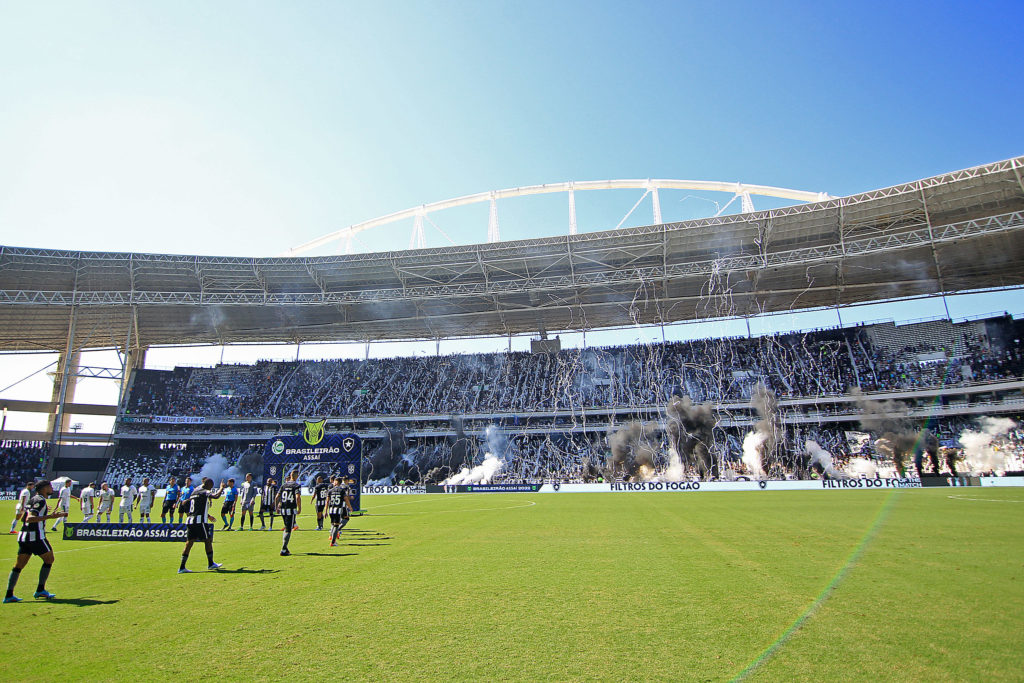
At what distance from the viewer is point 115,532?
48.0 feet

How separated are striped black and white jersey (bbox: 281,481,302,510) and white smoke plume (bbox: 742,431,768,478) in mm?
35646

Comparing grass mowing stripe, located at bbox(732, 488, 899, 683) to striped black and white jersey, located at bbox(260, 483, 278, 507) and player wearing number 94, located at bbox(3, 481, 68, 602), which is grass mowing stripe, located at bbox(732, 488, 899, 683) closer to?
player wearing number 94, located at bbox(3, 481, 68, 602)

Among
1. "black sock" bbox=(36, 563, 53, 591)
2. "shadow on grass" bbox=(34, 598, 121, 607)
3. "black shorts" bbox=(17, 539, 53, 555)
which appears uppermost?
"black shorts" bbox=(17, 539, 53, 555)

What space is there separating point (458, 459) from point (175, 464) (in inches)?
1062

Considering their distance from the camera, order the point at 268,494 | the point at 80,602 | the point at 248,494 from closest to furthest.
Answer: the point at 80,602, the point at 248,494, the point at 268,494

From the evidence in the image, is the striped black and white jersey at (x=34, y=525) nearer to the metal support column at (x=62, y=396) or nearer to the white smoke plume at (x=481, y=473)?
the white smoke plume at (x=481, y=473)

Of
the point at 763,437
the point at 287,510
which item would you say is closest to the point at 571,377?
the point at 763,437

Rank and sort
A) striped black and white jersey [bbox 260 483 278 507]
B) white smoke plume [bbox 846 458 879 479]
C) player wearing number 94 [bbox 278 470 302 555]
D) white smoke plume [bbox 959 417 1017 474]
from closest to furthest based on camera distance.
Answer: player wearing number 94 [bbox 278 470 302 555], striped black and white jersey [bbox 260 483 278 507], white smoke plume [bbox 959 417 1017 474], white smoke plume [bbox 846 458 879 479]

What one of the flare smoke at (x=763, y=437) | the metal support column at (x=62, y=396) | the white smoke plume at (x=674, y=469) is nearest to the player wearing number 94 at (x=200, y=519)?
the white smoke plume at (x=674, y=469)

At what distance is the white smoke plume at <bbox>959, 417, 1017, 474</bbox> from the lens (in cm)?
3634

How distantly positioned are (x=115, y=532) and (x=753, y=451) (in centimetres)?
3962

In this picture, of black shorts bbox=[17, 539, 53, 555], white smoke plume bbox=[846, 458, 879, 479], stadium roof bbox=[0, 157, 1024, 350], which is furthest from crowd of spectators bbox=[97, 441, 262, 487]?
white smoke plume bbox=[846, 458, 879, 479]

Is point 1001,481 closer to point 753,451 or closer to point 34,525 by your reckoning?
point 753,451

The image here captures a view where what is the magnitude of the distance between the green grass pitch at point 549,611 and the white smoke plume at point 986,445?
106 feet
